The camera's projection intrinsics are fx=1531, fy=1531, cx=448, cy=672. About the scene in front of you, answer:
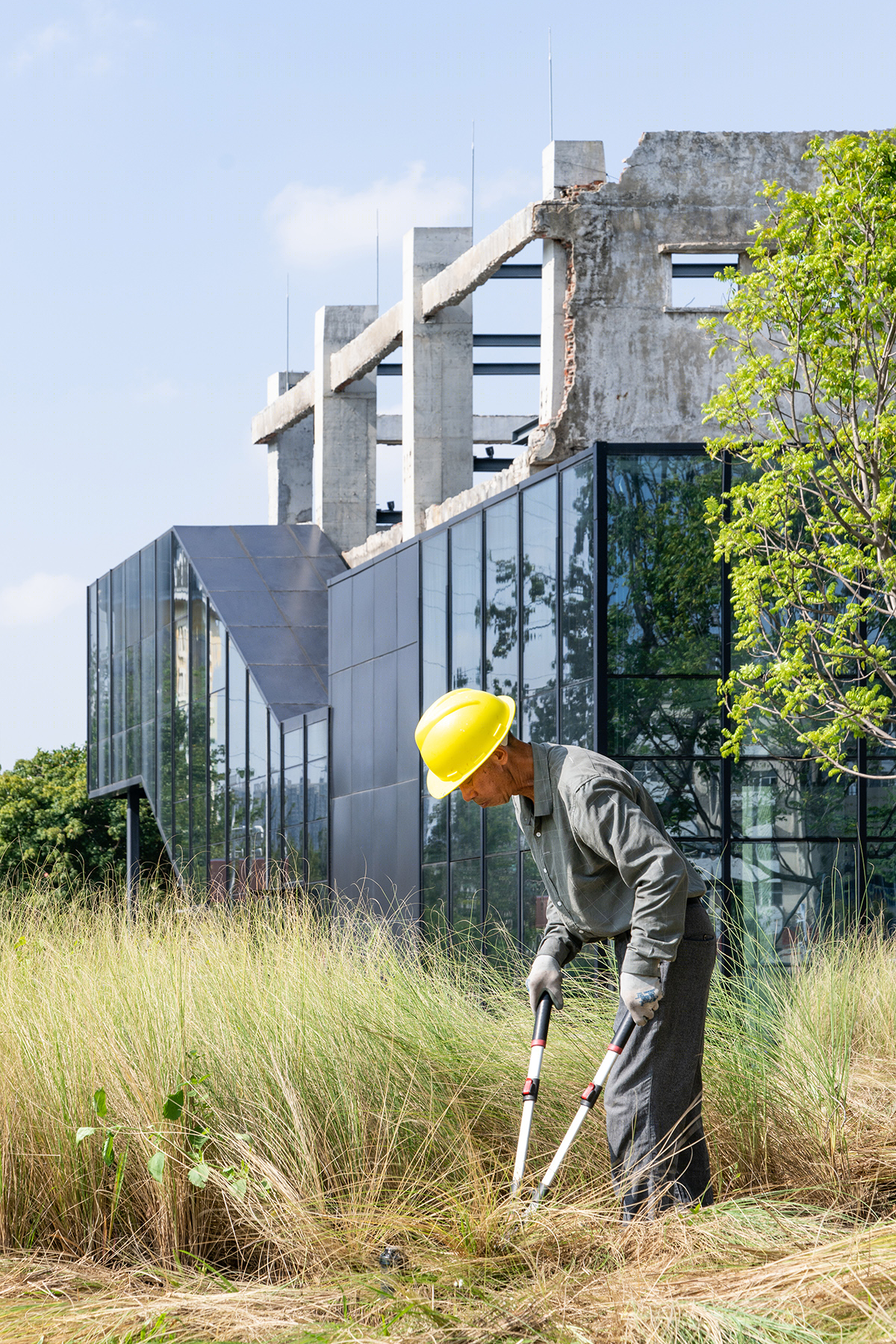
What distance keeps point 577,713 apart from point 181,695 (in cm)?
1366

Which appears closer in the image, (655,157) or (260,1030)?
(260,1030)

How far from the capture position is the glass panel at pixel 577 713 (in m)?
15.5

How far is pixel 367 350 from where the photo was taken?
26.2 meters

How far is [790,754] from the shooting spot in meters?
15.4

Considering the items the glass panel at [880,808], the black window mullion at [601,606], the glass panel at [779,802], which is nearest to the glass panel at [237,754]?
the black window mullion at [601,606]

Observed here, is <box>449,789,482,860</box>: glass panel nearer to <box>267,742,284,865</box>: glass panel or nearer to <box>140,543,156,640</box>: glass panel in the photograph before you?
<box>267,742,284,865</box>: glass panel

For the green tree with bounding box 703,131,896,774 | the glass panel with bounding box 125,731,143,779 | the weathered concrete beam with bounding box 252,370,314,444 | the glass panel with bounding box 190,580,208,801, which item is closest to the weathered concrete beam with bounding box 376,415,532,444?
the weathered concrete beam with bounding box 252,370,314,444

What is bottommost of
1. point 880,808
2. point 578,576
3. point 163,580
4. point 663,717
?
point 880,808

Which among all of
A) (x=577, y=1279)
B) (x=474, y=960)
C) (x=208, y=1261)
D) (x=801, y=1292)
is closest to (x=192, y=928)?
(x=208, y=1261)

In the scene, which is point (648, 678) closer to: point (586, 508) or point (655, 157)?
point (586, 508)

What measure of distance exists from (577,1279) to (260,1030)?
1954 mm

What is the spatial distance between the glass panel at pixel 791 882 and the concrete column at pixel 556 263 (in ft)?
20.4

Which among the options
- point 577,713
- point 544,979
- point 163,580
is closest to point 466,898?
point 577,713

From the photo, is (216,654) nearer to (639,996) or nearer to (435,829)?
(435,829)
